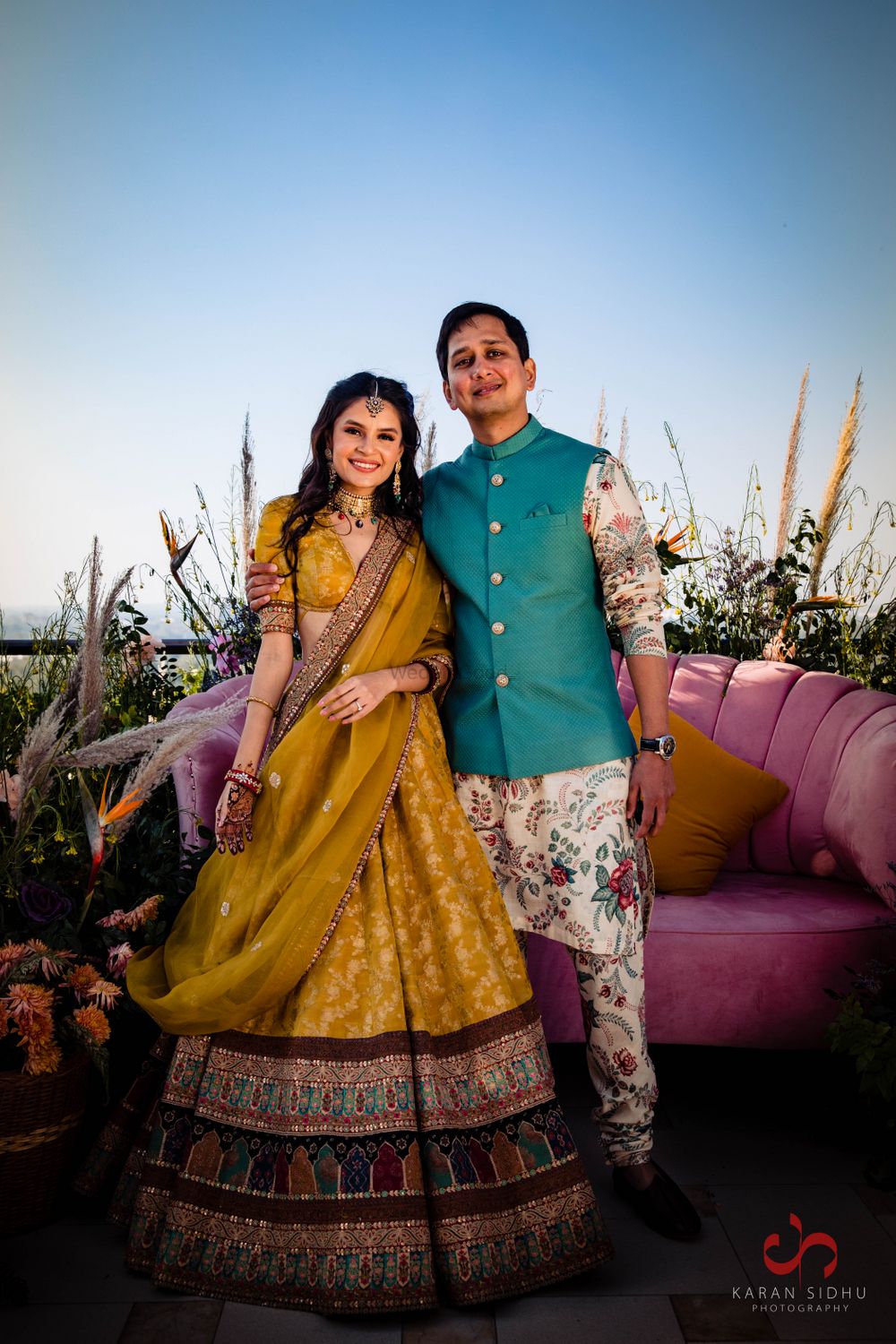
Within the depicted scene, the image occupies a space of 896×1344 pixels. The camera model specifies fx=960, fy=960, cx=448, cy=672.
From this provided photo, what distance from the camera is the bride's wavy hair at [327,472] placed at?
6.97 feet

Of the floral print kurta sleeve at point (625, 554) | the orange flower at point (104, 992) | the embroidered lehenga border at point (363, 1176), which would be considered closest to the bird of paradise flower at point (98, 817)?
Answer: the orange flower at point (104, 992)

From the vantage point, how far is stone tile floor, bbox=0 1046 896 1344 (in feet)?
5.31

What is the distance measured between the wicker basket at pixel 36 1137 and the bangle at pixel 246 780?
0.62 meters

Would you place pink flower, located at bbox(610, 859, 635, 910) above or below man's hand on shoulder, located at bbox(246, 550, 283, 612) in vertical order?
below

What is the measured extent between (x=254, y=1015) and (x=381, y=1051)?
0.81ft

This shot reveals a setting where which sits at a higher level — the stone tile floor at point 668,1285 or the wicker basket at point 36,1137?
the wicker basket at point 36,1137

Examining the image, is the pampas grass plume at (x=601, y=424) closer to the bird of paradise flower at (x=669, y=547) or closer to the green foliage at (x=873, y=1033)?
the bird of paradise flower at (x=669, y=547)

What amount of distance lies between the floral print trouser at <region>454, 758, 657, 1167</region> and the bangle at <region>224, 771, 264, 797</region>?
0.53 metres

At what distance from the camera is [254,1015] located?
Result: 1.78 metres

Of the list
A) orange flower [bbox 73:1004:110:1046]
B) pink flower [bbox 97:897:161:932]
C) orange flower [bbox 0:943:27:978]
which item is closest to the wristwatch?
pink flower [bbox 97:897:161:932]

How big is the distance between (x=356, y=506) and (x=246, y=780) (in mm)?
661

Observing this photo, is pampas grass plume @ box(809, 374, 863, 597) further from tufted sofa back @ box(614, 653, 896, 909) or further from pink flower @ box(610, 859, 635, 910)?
pink flower @ box(610, 859, 635, 910)

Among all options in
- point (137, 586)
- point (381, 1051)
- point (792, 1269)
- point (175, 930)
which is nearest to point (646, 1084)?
point (792, 1269)

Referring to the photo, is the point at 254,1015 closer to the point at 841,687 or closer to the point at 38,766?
the point at 38,766
